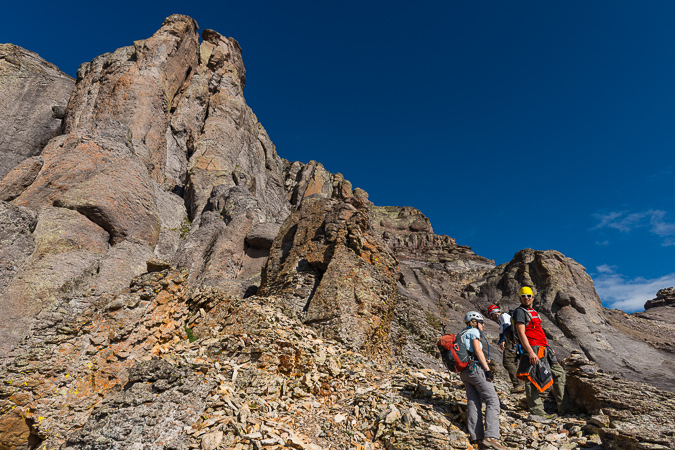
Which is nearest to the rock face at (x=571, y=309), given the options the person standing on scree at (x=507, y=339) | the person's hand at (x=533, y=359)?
the person standing on scree at (x=507, y=339)

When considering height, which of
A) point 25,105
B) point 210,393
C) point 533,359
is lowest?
point 210,393

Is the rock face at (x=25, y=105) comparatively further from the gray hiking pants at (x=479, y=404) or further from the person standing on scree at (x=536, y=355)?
the person standing on scree at (x=536, y=355)

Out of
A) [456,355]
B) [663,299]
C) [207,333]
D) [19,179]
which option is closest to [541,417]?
[456,355]

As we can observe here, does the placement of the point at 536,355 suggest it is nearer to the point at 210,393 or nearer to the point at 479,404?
the point at 479,404

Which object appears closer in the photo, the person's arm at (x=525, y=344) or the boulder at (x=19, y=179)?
the person's arm at (x=525, y=344)

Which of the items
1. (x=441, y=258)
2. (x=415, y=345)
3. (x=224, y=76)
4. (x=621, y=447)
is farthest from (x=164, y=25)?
(x=441, y=258)

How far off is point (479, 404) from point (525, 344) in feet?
5.36

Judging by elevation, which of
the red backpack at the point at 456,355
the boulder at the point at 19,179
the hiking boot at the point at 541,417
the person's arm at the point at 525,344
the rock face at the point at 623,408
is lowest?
the hiking boot at the point at 541,417

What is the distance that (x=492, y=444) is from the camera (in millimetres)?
6480

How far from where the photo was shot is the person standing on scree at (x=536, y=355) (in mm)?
7668

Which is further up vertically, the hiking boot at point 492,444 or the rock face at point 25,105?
the rock face at point 25,105

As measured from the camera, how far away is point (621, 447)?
5.88m

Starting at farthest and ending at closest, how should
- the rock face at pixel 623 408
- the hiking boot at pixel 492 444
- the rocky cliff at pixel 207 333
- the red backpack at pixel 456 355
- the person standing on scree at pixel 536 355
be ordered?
1. the person standing on scree at pixel 536 355
2. the red backpack at pixel 456 355
3. the rocky cliff at pixel 207 333
4. the hiking boot at pixel 492 444
5. the rock face at pixel 623 408

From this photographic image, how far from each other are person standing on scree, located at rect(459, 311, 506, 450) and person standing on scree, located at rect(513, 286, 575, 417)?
1.05 meters
